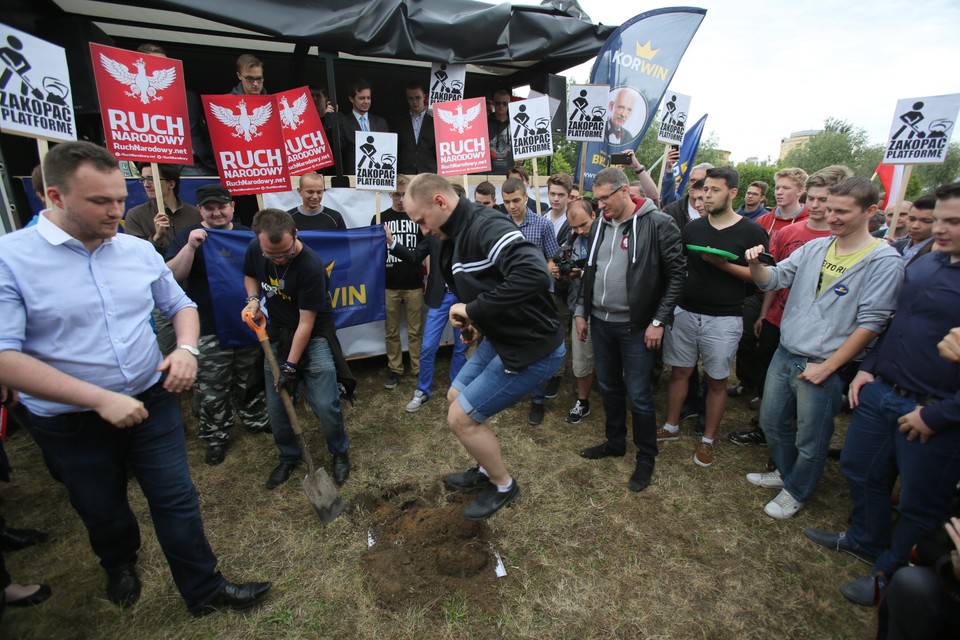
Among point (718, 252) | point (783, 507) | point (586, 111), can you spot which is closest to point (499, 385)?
Answer: point (718, 252)

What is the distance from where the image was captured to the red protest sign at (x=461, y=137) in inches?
202

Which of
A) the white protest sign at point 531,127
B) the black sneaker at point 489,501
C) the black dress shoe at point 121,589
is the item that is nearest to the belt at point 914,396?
the black sneaker at point 489,501

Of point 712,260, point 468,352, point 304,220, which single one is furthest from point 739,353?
point 304,220

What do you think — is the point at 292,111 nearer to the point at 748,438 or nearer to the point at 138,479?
the point at 138,479

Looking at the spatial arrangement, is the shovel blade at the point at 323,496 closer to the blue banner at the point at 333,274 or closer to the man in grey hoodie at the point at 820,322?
the blue banner at the point at 333,274

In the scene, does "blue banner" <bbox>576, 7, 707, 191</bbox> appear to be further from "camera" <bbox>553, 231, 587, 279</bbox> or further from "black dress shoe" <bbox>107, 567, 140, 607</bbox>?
"black dress shoe" <bbox>107, 567, 140, 607</bbox>

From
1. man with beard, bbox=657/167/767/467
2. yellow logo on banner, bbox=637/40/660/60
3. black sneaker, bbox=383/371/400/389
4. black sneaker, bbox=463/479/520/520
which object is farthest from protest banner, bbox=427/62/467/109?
black sneaker, bbox=463/479/520/520

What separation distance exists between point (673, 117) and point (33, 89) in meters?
6.27

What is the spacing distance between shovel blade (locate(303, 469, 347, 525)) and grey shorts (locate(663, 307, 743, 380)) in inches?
119

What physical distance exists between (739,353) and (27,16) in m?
8.62

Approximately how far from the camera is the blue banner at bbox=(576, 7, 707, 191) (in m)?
Result: 5.87

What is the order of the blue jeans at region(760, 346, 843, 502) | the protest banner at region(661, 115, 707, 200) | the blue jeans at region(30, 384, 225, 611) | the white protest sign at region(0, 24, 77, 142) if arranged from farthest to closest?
1. the protest banner at region(661, 115, 707, 200)
2. the blue jeans at region(760, 346, 843, 502)
3. the white protest sign at region(0, 24, 77, 142)
4. the blue jeans at region(30, 384, 225, 611)

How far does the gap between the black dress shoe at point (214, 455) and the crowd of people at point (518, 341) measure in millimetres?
122

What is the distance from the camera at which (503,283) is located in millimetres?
2682
